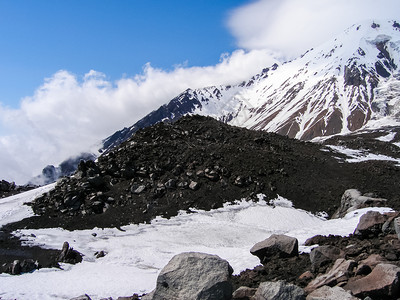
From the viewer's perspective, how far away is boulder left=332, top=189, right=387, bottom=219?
98.6 ft

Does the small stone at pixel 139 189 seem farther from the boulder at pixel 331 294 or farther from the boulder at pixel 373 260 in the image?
the boulder at pixel 331 294

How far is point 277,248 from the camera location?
15781mm

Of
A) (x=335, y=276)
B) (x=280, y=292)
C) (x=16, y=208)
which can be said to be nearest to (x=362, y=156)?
(x=335, y=276)

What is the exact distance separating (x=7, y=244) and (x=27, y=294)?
13113mm

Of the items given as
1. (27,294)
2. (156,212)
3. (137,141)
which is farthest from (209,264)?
(137,141)

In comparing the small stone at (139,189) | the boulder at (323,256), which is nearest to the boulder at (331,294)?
the boulder at (323,256)

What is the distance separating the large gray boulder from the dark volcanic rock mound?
880 inches

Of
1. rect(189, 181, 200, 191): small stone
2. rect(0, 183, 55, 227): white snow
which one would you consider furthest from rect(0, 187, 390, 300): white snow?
rect(189, 181, 200, 191): small stone

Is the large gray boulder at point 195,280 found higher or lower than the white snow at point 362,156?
lower

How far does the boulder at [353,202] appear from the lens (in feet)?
98.6

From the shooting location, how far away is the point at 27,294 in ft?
55.6

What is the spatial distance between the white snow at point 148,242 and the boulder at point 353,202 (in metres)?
2.36

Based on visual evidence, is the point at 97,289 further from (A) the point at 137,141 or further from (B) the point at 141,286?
(A) the point at 137,141

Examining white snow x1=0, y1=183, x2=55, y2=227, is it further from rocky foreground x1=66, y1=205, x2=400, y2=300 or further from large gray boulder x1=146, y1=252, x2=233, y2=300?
large gray boulder x1=146, y1=252, x2=233, y2=300
